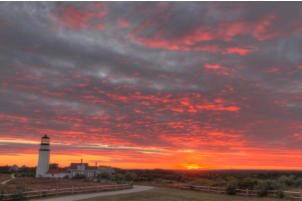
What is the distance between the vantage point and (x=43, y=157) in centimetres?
6856

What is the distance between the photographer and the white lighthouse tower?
6838 cm

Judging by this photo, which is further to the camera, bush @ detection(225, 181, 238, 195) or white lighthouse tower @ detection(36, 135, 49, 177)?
white lighthouse tower @ detection(36, 135, 49, 177)

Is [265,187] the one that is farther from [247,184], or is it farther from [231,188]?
[231,188]

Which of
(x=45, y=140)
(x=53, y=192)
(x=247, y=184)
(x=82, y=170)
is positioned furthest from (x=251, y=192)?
(x=82, y=170)

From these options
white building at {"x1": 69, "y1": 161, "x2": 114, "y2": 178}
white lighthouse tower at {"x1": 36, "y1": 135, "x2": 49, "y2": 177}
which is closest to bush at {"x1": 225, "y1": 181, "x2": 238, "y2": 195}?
white lighthouse tower at {"x1": 36, "y1": 135, "x2": 49, "y2": 177}

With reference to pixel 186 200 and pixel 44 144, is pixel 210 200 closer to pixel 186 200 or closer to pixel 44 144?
pixel 186 200

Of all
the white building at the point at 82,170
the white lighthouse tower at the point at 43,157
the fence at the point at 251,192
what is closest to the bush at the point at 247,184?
the fence at the point at 251,192

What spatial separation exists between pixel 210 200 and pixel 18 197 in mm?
19360

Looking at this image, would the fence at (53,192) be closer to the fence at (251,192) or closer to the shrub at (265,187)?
the fence at (251,192)

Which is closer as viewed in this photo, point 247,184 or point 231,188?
point 231,188

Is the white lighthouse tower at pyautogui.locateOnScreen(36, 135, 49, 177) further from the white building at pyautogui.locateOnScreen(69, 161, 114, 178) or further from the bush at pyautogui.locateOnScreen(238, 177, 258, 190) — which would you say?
the bush at pyautogui.locateOnScreen(238, 177, 258, 190)

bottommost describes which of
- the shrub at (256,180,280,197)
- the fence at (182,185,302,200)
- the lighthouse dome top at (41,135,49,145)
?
the fence at (182,185,302,200)

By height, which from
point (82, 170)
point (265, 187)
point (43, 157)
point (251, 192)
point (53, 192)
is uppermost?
point (43, 157)

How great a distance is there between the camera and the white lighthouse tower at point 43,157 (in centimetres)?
6838
